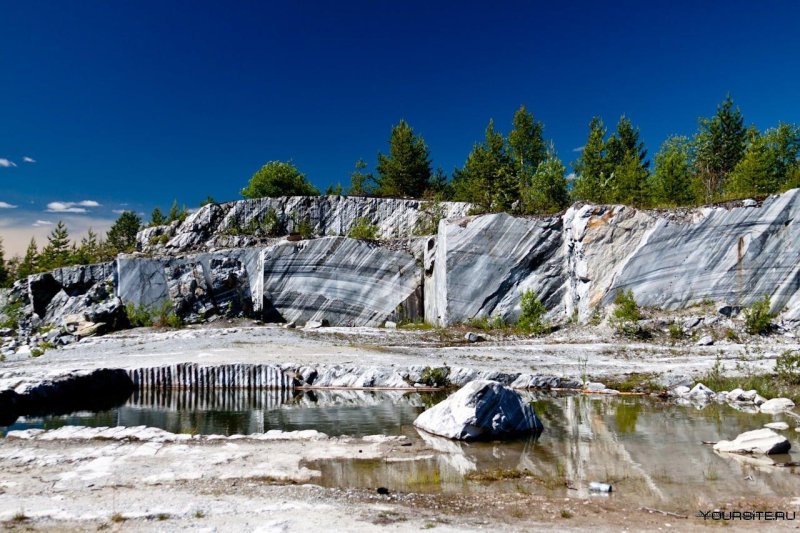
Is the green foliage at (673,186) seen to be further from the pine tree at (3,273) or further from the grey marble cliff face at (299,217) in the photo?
the pine tree at (3,273)

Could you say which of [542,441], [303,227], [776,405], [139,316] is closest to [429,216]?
[303,227]

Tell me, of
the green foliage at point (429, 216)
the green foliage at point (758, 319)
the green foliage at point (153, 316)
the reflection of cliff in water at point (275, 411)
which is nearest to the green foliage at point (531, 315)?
the green foliage at point (758, 319)

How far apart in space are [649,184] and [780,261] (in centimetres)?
1881

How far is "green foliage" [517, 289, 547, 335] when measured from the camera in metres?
24.4

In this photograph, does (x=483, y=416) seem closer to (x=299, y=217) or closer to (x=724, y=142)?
(x=299, y=217)

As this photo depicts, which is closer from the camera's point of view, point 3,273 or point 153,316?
Result: point 153,316

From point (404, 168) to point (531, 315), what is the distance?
30617 millimetres

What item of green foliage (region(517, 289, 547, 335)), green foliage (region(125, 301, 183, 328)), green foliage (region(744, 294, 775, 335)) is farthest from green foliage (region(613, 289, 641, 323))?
green foliage (region(125, 301, 183, 328))

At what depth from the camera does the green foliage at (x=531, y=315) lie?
80.1ft

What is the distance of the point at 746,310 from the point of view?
21.4m

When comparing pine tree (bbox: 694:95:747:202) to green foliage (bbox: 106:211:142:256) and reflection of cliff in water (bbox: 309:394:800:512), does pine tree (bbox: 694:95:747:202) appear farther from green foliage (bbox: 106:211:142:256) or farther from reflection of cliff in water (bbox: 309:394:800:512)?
green foliage (bbox: 106:211:142:256)

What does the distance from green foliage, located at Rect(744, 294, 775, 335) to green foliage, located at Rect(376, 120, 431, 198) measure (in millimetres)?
34737

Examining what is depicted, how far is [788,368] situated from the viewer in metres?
14.3

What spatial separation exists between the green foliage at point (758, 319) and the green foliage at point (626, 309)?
3885 mm
